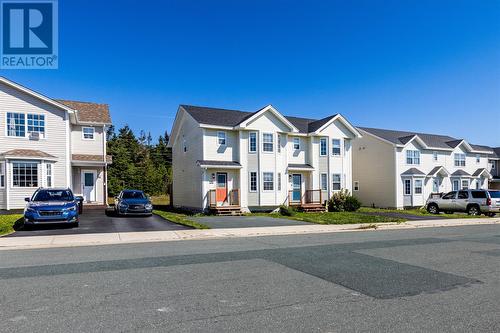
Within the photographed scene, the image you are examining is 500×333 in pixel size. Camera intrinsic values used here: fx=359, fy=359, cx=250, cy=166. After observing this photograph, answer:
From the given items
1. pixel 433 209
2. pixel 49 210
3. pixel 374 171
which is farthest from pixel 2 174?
pixel 374 171

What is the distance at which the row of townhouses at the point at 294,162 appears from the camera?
2666 cm

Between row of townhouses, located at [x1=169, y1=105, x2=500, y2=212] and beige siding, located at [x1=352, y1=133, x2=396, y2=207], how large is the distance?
10 centimetres

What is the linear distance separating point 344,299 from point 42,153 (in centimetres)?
2271

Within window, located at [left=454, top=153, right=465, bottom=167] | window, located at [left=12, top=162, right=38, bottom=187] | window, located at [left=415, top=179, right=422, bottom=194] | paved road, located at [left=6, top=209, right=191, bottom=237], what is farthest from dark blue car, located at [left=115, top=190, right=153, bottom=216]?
window, located at [left=454, top=153, right=465, bottom=167]

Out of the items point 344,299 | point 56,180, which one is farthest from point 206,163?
point 344,299

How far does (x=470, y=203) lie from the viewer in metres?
27.2

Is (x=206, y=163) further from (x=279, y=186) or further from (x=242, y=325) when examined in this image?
(x=242, y=325)

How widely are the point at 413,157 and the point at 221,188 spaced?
850 inches

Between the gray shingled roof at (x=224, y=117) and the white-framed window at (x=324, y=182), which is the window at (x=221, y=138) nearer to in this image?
the gray shingled roof at (x=224, y=117)

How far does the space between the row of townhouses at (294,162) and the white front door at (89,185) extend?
23.2 ft

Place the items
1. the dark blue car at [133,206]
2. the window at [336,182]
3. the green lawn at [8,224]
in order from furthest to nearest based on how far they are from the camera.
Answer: the window at [336,182] → the dark blue car at [133,206] → the green lawn at [8,224]

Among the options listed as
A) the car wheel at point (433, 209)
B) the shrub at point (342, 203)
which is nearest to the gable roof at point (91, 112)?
the shrub at point (342, 203)

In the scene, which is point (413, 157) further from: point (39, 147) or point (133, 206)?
point (39, 147)

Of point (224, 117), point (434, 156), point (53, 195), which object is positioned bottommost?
point (53, 195)
